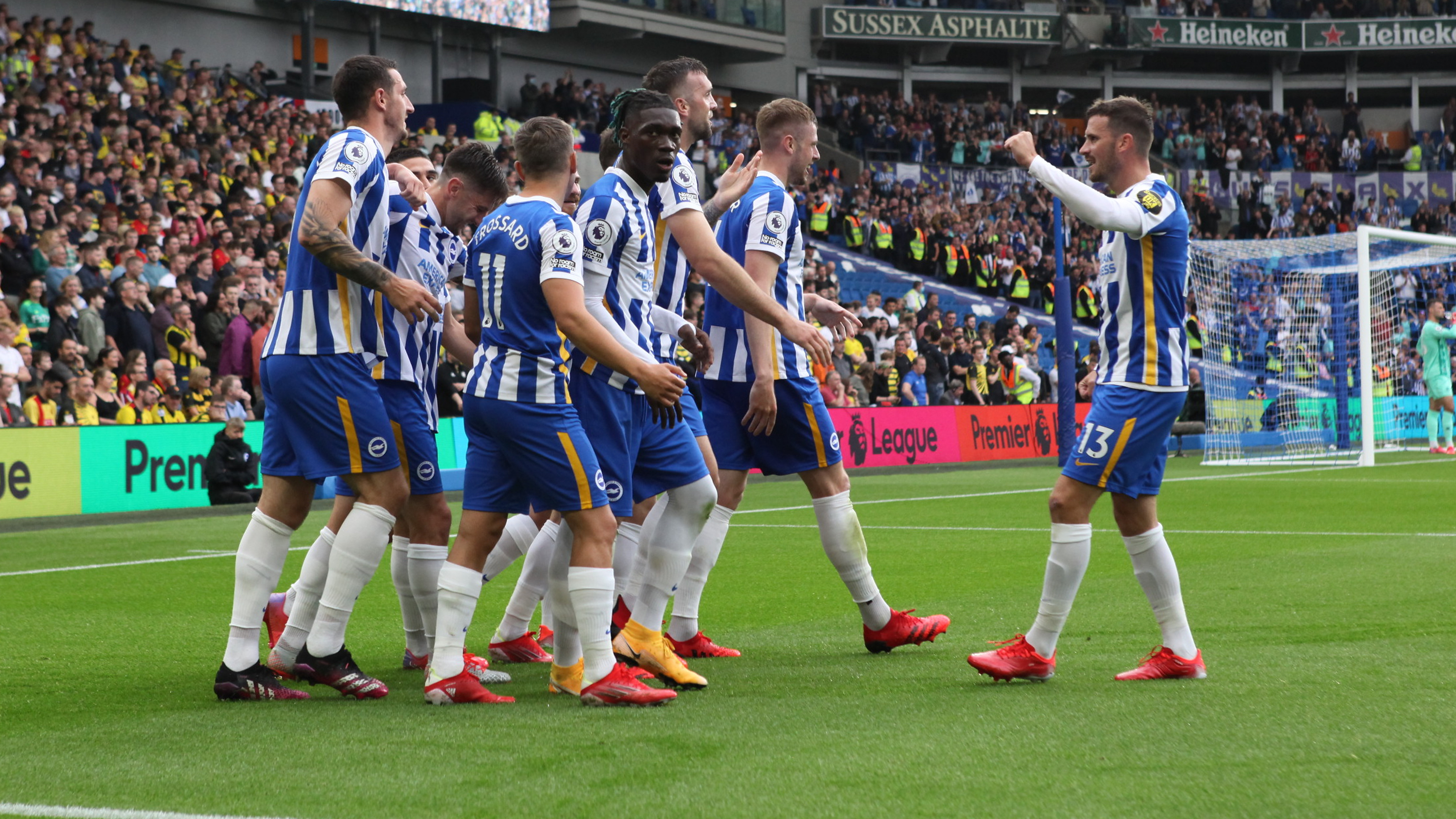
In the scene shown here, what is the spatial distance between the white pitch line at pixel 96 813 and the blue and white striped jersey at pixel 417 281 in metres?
2.12

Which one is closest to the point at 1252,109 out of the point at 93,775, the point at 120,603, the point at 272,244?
the point at 272,244

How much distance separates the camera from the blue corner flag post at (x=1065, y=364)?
72.5ft

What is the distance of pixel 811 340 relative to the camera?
5.37 m

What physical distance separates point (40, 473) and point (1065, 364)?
14219 millimetres

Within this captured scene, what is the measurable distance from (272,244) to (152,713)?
15457 millimetres

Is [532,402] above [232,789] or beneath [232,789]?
above

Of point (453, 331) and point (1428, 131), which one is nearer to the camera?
point (453, 331)

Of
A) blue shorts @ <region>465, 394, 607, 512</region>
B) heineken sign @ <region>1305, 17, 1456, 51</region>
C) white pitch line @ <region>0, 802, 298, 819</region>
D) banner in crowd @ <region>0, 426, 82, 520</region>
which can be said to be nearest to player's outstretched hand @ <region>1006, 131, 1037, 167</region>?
blue shorts @ <region>465, 394, 607, 512</region>

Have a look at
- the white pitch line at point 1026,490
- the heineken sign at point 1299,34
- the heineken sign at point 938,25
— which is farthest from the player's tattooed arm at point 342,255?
the heineken sign at point 1299,34

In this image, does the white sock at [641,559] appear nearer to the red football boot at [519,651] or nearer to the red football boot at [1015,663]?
the red football boot at [519,651]

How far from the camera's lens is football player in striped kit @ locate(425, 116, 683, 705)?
4852mm

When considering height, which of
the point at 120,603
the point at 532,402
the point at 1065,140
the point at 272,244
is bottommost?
the point at 120,603

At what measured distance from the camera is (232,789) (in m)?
3.82

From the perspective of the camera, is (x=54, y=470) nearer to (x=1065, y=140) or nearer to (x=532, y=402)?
(x=532, y=402)
